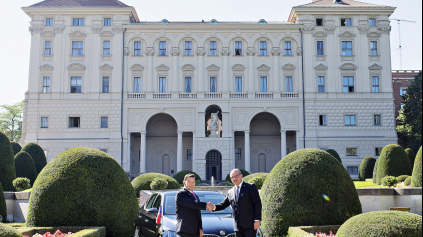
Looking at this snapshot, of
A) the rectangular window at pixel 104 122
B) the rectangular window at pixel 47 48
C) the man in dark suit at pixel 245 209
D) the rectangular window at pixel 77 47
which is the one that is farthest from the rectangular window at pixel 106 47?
the man in dark suit at pixel 245 209

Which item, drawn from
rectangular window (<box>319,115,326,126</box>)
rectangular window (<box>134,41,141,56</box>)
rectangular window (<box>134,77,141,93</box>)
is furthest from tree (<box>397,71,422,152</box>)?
rectangular window (<box>134,41,141,56</box>)

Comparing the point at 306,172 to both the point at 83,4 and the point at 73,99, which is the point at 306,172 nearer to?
the point at 73,99

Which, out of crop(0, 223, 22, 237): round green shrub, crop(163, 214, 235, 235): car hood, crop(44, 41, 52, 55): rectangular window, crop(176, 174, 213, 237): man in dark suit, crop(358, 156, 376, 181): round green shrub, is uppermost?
crop(44, 41, 52, 55): rectangular window

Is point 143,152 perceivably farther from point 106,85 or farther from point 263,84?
point 263,84

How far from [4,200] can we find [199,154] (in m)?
27.8

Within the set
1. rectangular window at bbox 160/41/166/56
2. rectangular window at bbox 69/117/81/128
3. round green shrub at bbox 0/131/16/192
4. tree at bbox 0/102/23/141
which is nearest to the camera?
round green shrub at bbox 0/131/16/192

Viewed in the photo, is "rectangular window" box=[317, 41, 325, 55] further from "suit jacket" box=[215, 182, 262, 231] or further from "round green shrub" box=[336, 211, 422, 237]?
"suit jacket" box=[215, 182, 262, 231]

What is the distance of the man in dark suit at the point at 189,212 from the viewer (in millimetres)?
7254

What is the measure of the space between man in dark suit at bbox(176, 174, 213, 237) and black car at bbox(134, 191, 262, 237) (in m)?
1.03

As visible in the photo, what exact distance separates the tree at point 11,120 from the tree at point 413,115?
204 feet

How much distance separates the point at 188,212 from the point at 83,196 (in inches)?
180

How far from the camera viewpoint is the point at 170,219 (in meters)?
9.01

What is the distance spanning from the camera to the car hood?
27.5 feet

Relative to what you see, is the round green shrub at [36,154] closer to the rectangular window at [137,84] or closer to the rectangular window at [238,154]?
the rectangular window at [137,84]
